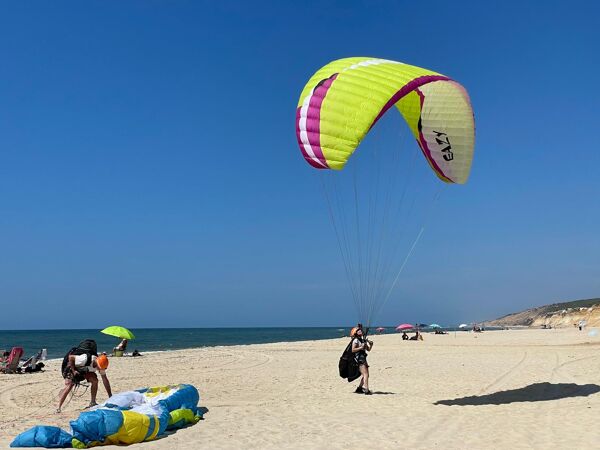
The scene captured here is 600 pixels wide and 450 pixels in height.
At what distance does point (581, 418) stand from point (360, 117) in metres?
5.84

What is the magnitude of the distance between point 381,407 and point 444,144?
515 centimetres

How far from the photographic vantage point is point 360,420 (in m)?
8.35

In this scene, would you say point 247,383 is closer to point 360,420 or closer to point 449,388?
point 449,388

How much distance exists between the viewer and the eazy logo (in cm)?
1058

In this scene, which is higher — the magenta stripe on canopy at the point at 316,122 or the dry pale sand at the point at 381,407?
the magenta stripe on canopy at the point at 316,122

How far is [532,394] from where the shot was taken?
1062 centimetres

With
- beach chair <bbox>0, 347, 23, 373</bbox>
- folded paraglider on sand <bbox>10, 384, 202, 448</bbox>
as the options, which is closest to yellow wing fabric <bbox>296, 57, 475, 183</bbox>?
folded paraglider on sand <bbox>10, 384, 202, 448</bbox>

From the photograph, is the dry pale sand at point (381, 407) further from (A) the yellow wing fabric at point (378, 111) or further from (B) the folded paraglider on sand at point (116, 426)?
(A) the yellow wing fabric at point (378, 111)

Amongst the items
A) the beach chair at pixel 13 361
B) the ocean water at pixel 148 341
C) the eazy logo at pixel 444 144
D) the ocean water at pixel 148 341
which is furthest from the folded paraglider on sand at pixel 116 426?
the ocean water at pixel 148 341

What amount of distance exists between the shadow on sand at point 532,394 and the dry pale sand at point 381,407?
0.06 feet

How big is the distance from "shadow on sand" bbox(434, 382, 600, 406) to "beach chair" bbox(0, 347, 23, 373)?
14.3 m

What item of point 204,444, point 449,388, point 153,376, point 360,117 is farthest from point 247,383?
point 360,117

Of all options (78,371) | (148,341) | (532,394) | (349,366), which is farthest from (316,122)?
(148,341)

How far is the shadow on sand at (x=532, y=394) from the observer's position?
32.5 ft
